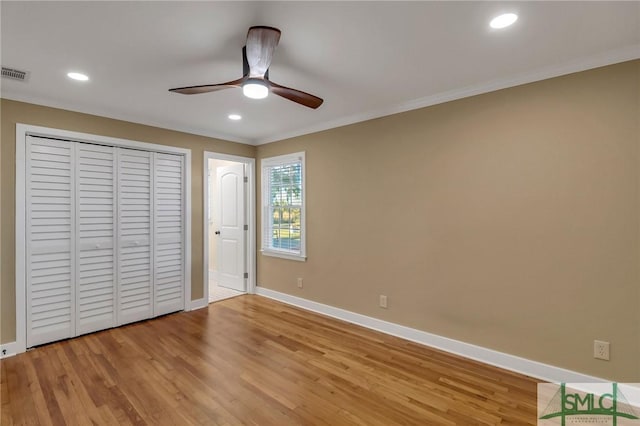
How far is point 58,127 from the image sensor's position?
3146 mm

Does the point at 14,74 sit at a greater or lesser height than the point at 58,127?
greater

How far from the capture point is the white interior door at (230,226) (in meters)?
5.03

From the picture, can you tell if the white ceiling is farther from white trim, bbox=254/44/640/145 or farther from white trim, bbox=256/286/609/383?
white trim, bbox=256/286/609/383

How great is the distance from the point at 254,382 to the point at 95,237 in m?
2.46

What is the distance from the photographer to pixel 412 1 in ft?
5.44

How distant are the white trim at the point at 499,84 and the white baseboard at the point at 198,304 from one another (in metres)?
2.86

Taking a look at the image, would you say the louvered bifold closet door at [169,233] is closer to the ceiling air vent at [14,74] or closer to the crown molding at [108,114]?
the crown molding at [108,114]

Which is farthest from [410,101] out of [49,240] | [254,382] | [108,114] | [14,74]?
[49,240]

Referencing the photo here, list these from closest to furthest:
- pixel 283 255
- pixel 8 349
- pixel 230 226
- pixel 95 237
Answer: pixel 8 349 → pixel 95 237 → pixel 283 255 → pixel 230 226

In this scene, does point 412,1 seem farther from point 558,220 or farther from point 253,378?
point 253,378

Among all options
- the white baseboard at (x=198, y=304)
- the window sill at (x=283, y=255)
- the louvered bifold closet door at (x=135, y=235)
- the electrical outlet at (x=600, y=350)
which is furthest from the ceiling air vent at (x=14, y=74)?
the electrical outlet at (x=600, y=350)

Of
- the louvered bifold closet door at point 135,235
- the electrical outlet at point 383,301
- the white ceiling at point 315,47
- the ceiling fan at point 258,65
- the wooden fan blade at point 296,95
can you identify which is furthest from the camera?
the louvered bifold closet door at point 135,235

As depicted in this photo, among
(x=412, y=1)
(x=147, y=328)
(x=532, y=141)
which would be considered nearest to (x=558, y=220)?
(x=532, y=141)

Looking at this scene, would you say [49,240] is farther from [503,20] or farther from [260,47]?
[503,20]
